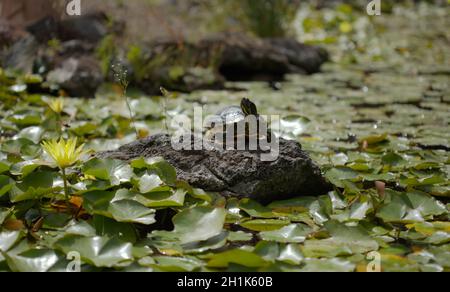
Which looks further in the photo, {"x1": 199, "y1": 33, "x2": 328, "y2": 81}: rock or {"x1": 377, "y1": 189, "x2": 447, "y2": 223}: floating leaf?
{"x1": 199, "y1": 33, "x2": 328, "y2": 81}: rock

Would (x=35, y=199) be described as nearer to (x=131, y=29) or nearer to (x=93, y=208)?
(x=93, y=208)

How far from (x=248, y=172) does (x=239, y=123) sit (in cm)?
27

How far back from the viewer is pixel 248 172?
2.78 m

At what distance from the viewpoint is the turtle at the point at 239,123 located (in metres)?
2.92

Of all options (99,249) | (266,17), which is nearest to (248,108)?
(99,249)

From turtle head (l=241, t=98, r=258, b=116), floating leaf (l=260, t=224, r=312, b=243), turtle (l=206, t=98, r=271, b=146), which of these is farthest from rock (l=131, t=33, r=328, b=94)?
floating leaf (l=260, t=224, r=312, b=243)

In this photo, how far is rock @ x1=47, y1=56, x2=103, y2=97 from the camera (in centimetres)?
507

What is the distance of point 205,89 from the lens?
547cm

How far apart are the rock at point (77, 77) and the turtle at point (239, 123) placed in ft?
7.08

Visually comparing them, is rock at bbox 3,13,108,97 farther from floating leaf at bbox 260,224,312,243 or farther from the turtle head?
floating leaf at bbox 260,224,312,243

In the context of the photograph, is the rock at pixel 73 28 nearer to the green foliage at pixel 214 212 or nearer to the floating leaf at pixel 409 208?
the green foliage at pixel 214 212

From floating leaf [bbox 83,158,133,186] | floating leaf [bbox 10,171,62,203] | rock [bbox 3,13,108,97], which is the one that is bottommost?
floating leaf [bbox 10,171,62,203]

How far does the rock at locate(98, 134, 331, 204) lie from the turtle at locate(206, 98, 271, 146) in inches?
4.3

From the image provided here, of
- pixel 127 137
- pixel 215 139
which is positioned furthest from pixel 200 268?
pixel 127 137
